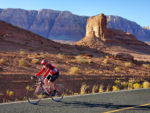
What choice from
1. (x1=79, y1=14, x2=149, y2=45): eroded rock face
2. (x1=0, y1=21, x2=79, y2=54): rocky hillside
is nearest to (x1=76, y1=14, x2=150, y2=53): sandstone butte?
(x1=79, y1=14, x2=149, y2=45): eroded rock face

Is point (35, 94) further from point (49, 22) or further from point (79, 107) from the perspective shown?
point (49, 22)

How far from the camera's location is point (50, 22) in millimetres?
170000

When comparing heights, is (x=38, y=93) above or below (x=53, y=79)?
below

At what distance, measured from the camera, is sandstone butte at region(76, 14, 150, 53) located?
68.1 m

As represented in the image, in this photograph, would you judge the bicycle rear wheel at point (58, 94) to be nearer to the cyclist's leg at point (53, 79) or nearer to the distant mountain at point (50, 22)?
the cyclist's leg at point (53, 79)

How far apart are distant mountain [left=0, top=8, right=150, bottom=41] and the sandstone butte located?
66489mm

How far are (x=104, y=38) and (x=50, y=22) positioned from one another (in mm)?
106293

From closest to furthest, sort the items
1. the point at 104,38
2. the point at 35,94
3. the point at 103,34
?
the point at 35,94 < the point at 104,38 < the point at 103,34

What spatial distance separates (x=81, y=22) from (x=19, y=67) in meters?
157

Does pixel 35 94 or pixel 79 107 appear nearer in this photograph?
pixel 79 107

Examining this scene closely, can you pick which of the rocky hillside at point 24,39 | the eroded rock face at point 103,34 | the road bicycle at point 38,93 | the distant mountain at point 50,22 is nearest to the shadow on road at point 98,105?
the road bicycle at point 38,93

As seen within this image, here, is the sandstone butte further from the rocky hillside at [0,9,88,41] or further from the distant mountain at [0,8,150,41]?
the rocky hillside at [0,9,88,41]

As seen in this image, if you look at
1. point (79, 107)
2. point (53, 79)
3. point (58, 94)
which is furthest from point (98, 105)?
point (53, 79)

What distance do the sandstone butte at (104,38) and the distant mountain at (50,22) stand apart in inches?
2618
